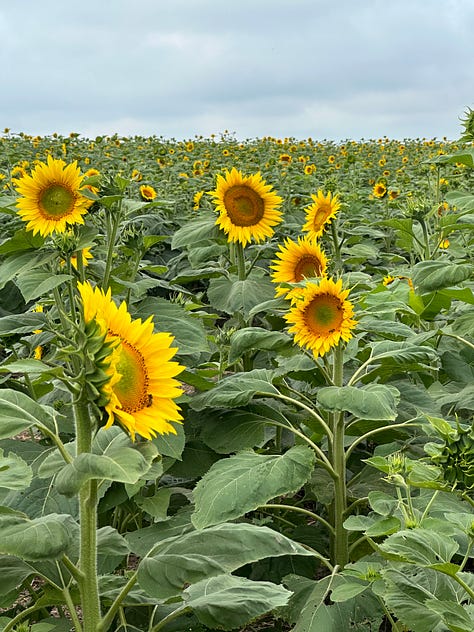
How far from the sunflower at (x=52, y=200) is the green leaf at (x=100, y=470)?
51.1 inches

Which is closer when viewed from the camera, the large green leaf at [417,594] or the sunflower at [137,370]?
the sunflower at [137,370]

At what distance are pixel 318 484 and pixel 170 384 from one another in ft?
3.57

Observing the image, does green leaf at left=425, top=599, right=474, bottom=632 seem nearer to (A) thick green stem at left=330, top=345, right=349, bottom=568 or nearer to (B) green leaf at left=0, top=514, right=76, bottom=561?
(B) green leaf at left=0, top=514, right=76, bottom=561

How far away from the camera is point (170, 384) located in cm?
146

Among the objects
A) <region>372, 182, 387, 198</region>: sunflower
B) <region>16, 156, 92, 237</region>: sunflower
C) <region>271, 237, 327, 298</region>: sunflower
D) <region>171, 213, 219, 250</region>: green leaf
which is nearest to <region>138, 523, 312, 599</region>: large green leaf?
<region>16, 156, 92, 237</region>: sunflower

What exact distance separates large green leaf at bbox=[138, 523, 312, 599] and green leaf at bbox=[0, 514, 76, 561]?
17 cm

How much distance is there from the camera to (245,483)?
1.91 m

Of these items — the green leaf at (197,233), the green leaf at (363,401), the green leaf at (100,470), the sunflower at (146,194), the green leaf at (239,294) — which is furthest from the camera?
the sunflower at (146,194)

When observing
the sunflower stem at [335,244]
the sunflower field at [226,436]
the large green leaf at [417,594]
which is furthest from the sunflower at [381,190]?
the large green leaf at [417,594]

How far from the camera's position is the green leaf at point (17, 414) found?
4.46 ft

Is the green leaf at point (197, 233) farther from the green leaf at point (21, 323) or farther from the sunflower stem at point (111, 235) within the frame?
the green leaf at point (21, 323)

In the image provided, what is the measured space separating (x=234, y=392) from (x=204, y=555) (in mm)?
800

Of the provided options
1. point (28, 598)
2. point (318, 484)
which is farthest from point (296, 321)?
point (28, 598)

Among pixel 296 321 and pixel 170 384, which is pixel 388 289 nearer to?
pixel 296 321
